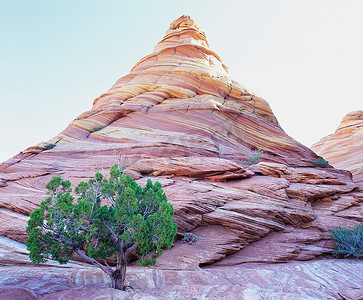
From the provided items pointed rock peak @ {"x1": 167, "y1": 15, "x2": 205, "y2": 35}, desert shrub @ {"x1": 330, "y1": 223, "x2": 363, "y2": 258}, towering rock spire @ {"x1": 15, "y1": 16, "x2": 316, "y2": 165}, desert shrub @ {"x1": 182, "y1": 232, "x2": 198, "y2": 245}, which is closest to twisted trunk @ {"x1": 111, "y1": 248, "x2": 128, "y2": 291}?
desert shrub @ {"x1": 182, "y1": 232, "x2": 198, "y2": 245}

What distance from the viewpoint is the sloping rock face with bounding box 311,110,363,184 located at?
1220 inches

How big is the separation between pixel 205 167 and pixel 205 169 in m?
0.14

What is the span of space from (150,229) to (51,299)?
139 inches

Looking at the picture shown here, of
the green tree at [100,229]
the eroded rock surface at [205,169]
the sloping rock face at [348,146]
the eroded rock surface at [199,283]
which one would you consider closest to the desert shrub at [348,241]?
the eroded rock surface at [205,169]

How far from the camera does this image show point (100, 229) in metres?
9.17

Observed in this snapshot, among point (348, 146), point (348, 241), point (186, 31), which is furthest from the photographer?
point (348, 146)

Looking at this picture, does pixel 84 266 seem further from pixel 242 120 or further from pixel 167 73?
pixel 167 73

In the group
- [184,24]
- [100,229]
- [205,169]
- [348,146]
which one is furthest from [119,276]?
[348,146]

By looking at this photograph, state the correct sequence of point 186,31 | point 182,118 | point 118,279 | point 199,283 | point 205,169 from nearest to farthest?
point 118,279 < point 199,283 < point 205,169 < point 182,118 < point 186,31

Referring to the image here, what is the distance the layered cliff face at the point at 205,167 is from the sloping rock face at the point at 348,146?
41.5 ft

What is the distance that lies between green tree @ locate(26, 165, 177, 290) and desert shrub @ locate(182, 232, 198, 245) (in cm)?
404

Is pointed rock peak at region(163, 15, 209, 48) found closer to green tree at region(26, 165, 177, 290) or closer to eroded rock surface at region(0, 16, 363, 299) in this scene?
eroded rock surface at region(0, 16, 363, 299)

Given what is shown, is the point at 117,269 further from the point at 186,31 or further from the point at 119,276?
the point at 186,31

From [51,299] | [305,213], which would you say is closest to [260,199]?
[305,213]
